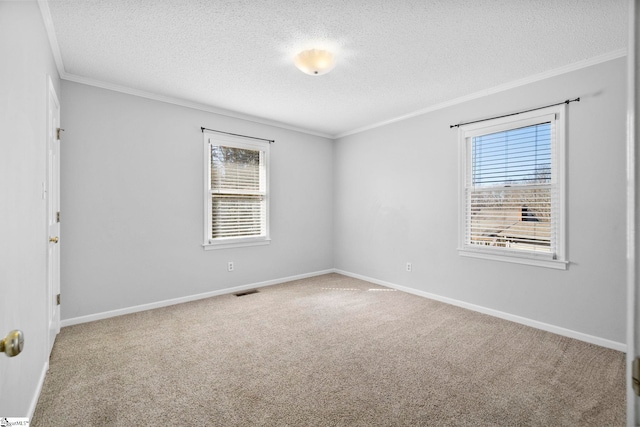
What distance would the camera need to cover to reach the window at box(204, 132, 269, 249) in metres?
4.15

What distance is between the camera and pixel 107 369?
7.53 feet

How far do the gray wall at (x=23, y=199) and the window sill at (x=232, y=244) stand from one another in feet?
6.47

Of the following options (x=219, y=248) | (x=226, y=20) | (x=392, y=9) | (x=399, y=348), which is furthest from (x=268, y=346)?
(x=392, y=9)

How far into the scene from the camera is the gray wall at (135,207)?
10.3 ft

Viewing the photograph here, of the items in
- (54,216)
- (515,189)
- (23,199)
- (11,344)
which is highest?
(515,189)

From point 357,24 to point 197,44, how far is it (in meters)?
1.35

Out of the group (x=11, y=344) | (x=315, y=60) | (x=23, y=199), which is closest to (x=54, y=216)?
(x=23, y=199)

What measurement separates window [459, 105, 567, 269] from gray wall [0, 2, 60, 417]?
4.00 m

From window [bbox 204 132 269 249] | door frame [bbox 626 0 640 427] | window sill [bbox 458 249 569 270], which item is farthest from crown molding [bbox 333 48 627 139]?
door frame [bbox 626 0 640 427]

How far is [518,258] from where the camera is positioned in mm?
3264

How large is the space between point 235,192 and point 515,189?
360 cm

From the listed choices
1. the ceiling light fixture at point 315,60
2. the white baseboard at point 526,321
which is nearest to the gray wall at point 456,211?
the white baseboard at point 526,321

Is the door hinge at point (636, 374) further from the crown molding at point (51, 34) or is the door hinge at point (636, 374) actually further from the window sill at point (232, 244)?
the window sill at point (232, 244)

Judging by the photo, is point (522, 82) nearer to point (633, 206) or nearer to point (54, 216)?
point (633, 206)
